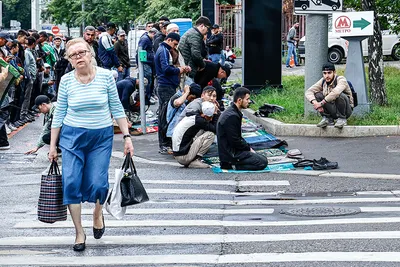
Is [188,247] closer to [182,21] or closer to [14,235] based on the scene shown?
[14,235]

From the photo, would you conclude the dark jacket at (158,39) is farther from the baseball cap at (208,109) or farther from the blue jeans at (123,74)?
the baseball cap at (208,109)

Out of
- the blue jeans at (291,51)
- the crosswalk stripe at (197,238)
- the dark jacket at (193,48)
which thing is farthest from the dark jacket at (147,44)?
the blue jeans at (291,51)

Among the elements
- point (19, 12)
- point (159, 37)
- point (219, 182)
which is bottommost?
point (219, 182)

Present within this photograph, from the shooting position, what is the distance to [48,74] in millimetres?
23578

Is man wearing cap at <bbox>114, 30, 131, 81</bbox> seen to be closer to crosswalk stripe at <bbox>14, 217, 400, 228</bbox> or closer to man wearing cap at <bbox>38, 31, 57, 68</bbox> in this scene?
man wearing cap at <bbox>38, 31, 57, 68</bbox>

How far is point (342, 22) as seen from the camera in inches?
669

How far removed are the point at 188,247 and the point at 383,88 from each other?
11409mm

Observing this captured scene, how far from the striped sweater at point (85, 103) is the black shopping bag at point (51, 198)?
477 millimetres

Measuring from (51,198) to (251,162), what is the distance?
530 cm

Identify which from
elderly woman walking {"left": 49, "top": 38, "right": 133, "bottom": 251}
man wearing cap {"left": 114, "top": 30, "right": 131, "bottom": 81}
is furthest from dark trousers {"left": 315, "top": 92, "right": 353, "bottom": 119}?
elderly woman walking {"left": 49, "top": 38, "right": 133, "bottom": 251}

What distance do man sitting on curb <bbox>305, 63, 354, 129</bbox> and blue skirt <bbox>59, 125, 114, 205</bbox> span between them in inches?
299

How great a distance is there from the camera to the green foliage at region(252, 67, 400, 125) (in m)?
16.4

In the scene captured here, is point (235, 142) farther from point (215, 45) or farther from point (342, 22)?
point (215, 45)

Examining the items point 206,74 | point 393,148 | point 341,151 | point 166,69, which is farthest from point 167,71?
point 393,148
